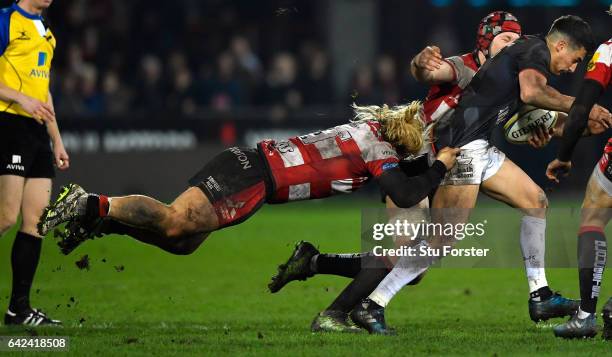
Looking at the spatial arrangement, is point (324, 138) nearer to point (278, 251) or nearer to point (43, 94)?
point (43, 94)

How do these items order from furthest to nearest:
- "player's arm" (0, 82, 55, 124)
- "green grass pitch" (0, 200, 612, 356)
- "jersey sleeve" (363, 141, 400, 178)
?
"player's arm" (0, 82, 55, 124) < "jersey sleeve" (363, 141, 400, 178) < "green grass pitch" (0, 200, 612, 356)

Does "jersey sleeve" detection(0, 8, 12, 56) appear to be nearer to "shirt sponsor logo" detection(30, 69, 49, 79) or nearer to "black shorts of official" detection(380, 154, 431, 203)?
"shirt sponsor logo" detection(30, 69, 49, 79)

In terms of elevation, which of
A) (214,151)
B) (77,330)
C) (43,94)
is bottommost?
(214,151)

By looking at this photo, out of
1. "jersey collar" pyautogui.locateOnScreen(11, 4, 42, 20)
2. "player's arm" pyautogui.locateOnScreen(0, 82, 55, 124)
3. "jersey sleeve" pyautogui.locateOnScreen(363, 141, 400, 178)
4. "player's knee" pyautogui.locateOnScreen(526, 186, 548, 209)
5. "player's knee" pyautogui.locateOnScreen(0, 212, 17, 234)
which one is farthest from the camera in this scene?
"jersey collar" pyautogui.locateOnScreen(11, 4, 42, 20)

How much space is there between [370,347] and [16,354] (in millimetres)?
2099

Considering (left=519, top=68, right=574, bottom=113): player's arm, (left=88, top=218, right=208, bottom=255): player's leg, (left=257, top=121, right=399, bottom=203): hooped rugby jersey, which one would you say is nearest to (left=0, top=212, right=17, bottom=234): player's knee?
(left=88, top=218, right=208, bottom=255): player's leg

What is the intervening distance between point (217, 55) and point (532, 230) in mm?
12986

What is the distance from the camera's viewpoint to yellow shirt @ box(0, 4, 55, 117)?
28.2 ft

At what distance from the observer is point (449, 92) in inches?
340

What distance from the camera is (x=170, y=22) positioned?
2136 cm

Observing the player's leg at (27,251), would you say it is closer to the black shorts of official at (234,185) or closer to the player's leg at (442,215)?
the black shorts of official at (234,185)

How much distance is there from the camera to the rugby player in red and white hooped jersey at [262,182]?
778 cm

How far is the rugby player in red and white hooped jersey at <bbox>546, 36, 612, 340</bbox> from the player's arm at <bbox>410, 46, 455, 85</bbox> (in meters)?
1.05

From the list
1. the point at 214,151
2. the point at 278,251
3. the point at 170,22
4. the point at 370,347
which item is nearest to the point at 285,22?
the point at 170,22
